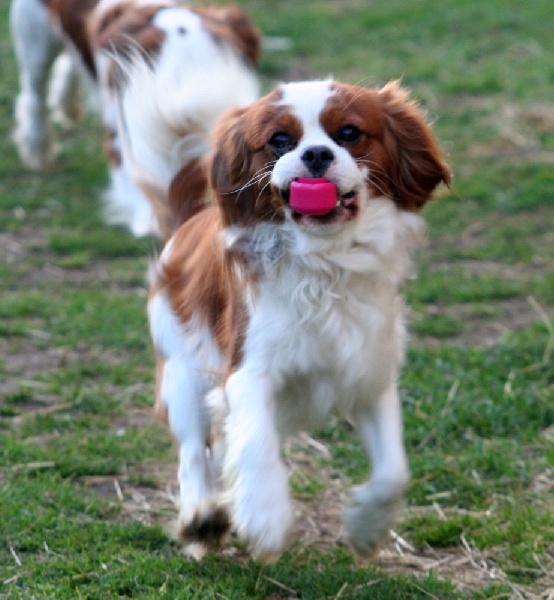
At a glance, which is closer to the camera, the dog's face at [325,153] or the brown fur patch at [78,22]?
the dog's face at [325,153]

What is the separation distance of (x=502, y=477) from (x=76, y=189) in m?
4.43

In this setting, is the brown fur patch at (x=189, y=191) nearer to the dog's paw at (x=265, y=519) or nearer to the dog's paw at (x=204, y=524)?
the dog's paw at (x=204, y=524)

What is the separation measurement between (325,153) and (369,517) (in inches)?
44.0

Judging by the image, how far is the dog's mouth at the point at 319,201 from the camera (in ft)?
10.8

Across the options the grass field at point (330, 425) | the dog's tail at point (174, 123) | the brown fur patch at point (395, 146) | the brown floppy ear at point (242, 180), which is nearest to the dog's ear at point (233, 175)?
the brown floppy ear at point (242, 180)

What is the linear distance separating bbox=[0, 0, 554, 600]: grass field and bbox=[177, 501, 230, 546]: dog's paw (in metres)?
0.07

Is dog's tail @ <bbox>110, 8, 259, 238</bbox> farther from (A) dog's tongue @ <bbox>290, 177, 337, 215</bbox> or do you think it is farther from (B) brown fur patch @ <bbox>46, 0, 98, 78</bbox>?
(B) brown fur patch @ <bbox>46, 0, 98, 78</bbox>

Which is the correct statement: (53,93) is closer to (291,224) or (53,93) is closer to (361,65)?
(361,65)

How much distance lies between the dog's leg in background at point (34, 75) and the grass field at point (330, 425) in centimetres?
20

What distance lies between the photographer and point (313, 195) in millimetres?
3289

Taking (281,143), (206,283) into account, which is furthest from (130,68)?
(281,143)

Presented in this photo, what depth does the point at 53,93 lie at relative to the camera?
8.91m

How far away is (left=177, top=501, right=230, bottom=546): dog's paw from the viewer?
3803 millimetres

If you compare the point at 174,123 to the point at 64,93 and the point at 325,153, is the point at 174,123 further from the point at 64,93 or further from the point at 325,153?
the point at 64,93
